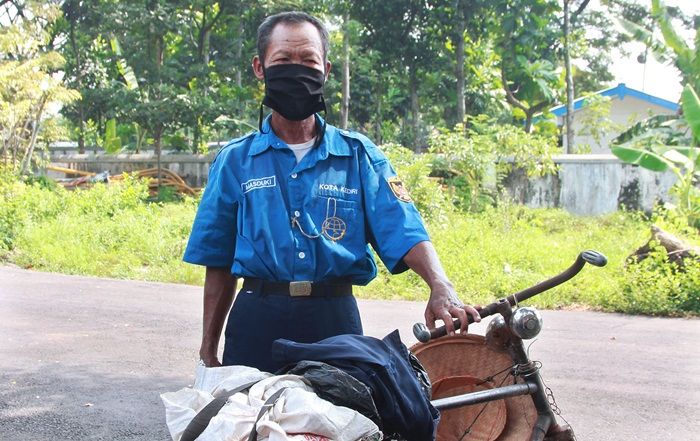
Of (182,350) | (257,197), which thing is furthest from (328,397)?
(182,350)

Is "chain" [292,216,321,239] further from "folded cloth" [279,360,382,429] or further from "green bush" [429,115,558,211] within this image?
"green bush" [429,115,558,211]

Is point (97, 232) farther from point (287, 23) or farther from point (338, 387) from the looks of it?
point (338, 387)

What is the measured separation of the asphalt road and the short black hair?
309 centimetres

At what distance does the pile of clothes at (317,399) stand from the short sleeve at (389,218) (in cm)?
52

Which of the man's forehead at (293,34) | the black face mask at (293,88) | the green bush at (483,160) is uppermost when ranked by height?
the green bush at (483,160)

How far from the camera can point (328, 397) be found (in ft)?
6.35

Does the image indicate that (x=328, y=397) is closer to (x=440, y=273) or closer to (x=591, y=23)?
Result: (x=440, y=273)

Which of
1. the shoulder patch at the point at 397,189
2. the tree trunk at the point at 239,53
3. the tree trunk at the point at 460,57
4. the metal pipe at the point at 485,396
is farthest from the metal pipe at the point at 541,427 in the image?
the tree trunk at the point at 239,53

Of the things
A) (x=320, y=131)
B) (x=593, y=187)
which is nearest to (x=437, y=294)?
(x=320, y=131)

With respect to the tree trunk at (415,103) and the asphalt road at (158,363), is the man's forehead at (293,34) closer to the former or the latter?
the asphalt road at (158,363)

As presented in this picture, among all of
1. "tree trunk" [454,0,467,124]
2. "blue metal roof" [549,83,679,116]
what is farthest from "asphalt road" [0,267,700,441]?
"blue metal roof" [549,83,679,116]

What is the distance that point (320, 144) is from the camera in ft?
9.29

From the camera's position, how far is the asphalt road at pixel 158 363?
18.2 ft

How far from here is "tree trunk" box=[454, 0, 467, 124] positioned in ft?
71.7
